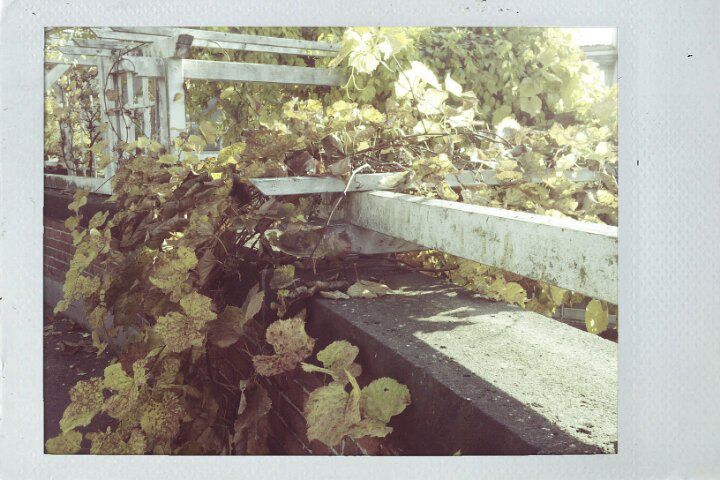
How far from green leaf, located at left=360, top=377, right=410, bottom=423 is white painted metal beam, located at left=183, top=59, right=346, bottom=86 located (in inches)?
55.1

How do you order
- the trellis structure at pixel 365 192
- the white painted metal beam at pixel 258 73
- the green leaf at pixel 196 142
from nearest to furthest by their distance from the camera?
the trellis structure at pixel 365 192
the green leaf at pixel 196 142
the white painted metal beam at pixel 258 73

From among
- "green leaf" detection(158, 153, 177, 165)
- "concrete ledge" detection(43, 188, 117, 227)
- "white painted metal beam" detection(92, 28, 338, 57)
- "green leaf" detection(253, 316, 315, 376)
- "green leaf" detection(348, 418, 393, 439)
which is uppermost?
"white painted metal beam" detection(92, 28, 338, 57)

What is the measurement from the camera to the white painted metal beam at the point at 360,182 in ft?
4.72

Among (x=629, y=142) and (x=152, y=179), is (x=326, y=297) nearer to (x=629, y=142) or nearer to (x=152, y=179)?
(x=152, y=179)

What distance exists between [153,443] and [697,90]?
1.57m

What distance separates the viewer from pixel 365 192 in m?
1.54

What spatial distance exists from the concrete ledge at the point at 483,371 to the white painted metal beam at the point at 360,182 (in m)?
0.29

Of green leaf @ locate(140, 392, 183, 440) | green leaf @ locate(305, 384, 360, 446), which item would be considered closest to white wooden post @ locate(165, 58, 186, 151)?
green leaf @ locate(140, 392, 183, 440)

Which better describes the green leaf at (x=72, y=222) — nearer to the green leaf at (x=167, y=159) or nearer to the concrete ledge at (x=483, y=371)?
the green leaf at (x=167, y=159)

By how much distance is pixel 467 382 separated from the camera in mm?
1080

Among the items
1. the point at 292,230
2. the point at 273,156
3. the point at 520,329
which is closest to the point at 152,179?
the point at 273,156

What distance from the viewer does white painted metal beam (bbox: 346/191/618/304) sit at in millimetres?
1104

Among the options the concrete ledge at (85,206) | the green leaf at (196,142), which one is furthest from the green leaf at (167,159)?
the concrete ledge at (85,206)

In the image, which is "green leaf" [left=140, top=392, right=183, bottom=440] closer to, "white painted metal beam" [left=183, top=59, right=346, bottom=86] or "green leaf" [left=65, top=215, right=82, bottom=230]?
"green leaf" [left=65, top=215, right=82, bottom=230]
